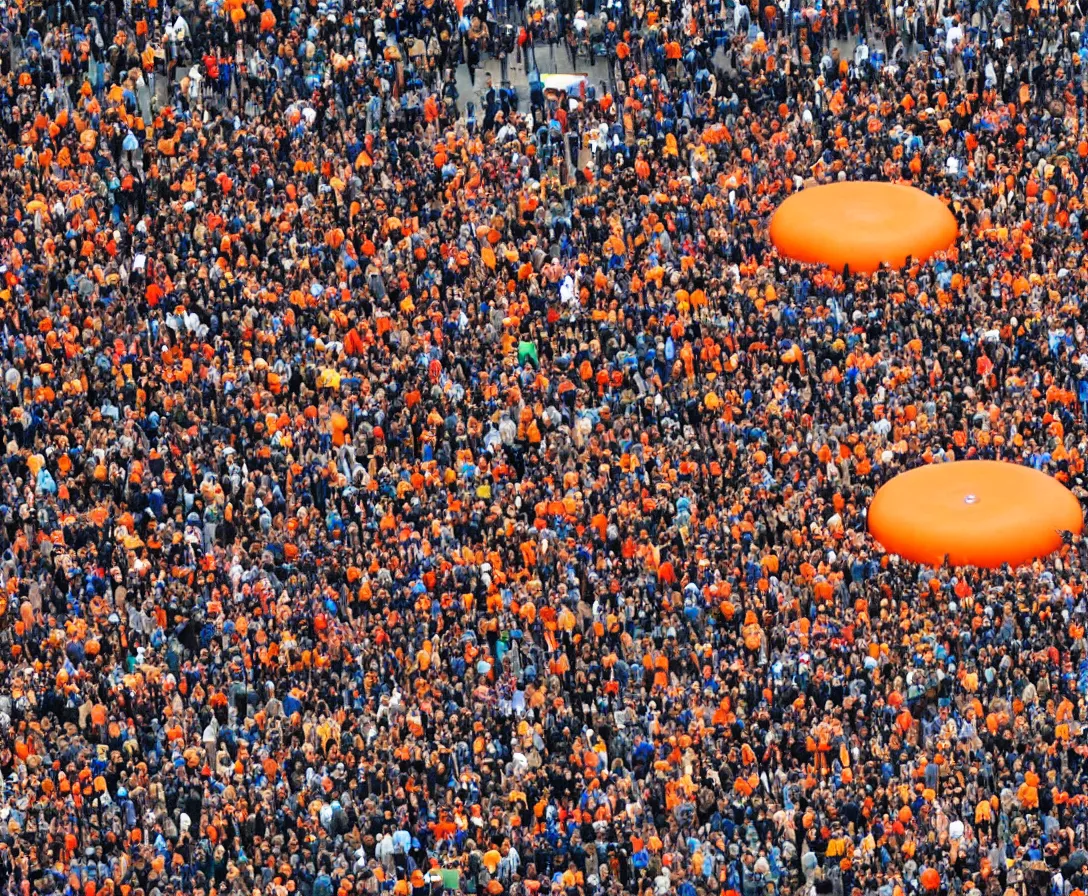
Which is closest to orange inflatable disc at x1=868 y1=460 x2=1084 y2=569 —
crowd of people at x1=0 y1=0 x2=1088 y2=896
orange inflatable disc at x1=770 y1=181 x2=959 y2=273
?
crowd of people at x1=0 y1=0 x2=1088 y2=896

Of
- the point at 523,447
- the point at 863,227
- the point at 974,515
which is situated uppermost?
the point at 863,227

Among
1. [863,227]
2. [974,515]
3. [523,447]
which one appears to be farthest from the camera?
[863,227]

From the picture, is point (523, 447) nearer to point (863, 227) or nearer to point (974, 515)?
point (974, 515)

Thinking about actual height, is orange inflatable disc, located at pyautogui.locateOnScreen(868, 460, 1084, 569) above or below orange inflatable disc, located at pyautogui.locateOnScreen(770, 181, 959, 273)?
below

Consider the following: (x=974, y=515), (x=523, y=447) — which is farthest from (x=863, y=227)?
(x=974, y=515)

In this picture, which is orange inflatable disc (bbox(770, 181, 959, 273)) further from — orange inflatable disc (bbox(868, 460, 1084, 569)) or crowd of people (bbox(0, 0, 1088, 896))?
orange inflatable disc (bbox(868, 460, 1084, 569))

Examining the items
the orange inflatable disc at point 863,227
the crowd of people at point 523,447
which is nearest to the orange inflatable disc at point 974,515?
the crowd of people at point 523,447

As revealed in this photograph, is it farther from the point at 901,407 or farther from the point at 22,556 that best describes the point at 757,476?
the point at 22,556
